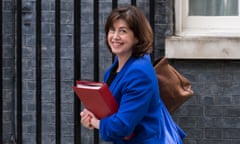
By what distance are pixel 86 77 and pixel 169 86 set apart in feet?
7.58

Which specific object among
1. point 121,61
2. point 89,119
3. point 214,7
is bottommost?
point 89,119

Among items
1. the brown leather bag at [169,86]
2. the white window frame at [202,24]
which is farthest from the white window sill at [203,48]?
the brown leather bag at [169,86]

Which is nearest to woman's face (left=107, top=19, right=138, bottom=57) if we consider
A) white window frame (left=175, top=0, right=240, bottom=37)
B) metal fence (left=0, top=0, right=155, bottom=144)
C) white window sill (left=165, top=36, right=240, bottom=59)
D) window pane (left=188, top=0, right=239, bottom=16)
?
white window sill (left=165, top=36, right=240, bottom=59)

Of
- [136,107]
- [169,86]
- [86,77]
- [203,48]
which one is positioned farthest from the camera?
[86,77]

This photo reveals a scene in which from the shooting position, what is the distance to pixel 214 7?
20.1 feet

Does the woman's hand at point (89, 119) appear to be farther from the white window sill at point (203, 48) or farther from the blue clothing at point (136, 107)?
the white window sill at point (203, 48)

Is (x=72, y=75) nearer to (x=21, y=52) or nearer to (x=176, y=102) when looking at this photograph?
(x=21, y=52)

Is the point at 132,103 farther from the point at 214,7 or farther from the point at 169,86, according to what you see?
the point at 214,7

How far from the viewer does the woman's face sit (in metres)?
3.38

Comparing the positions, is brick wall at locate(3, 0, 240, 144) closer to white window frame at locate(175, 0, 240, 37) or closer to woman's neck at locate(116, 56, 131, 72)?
white window frame at locate(175, 0, 240, 37)

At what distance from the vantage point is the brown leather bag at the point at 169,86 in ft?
12.5

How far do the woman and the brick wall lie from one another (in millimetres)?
2461

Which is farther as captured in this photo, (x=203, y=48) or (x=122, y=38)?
(x=203, y=48)

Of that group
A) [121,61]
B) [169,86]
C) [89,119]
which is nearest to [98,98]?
[89,119]
